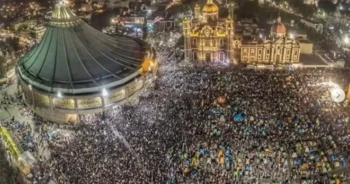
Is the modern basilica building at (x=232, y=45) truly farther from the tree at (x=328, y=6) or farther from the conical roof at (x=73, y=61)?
the tree at (x=328, y=6)

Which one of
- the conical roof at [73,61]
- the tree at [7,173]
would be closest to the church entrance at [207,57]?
the conical roof at [73,61]

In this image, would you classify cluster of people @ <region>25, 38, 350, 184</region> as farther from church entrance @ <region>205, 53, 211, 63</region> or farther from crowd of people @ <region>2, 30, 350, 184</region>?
church entrance @ <region>205, 53, 211, 63</region>

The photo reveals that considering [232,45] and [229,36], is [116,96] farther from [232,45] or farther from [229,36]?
[232,45]

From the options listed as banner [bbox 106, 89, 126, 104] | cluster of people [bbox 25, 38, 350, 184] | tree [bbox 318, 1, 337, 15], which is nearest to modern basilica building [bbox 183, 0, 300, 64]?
cluster of people [bbox 25, 38, 350, 184]

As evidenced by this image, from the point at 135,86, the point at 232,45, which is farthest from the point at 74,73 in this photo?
the point at 232,45

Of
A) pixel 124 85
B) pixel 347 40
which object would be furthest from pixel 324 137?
pixel 347 40
